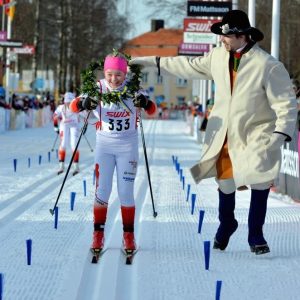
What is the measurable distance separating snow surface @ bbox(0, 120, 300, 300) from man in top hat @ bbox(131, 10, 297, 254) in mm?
544

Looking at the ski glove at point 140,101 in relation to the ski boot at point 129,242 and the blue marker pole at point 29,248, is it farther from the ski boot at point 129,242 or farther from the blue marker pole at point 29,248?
the blue marker pole at point 29,248

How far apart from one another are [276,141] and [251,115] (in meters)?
0.31

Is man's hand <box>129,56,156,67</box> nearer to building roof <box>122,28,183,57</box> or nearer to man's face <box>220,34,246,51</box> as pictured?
man's face <box>220,34,246,51</box>

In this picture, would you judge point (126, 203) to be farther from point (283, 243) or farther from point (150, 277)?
point (283, 243)

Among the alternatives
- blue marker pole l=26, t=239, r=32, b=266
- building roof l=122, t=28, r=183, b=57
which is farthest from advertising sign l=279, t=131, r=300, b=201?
building roof l=122, t=28, r=183, b=57

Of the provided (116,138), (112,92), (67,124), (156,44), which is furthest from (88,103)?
(156,44)

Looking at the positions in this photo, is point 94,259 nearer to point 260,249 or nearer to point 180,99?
point 260,249

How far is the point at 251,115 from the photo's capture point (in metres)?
6.77

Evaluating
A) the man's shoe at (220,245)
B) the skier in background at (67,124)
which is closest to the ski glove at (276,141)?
the man's shoe at (220,245)

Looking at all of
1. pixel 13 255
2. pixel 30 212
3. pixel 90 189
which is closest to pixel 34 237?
pixel 13 255

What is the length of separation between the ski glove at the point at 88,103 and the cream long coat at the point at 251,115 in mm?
937

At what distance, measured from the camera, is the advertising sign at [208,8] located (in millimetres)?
20594

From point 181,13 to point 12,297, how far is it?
3535 centimetres

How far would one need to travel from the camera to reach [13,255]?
22.7ft
